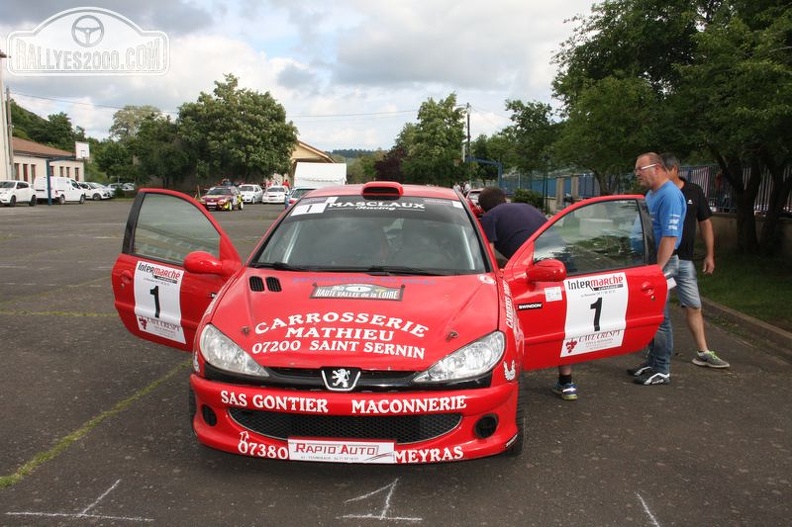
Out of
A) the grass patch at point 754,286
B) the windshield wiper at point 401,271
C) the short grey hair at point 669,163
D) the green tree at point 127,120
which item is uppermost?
the green tree at point 127,120

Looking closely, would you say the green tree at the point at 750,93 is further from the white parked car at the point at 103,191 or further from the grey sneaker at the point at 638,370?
the white parked car at the point at 103,191

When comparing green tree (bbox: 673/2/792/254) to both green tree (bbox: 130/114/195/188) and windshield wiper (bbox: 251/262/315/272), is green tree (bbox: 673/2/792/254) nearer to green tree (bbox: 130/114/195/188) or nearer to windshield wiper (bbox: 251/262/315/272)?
windshield wiper (bbox: 251/262/315/272)

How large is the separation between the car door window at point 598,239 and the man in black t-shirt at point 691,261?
3.08 ft

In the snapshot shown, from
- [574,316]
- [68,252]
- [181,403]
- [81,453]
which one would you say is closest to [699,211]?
[574,316]

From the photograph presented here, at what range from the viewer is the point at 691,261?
5688mm

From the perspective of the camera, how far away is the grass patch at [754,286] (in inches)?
320

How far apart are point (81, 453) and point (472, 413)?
7.42ft

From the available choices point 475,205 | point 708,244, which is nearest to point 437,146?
point 475,205

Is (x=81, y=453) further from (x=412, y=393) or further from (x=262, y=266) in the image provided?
(x=412, y=393)

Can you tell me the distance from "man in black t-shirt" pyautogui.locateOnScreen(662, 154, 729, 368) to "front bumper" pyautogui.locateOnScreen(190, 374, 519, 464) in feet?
10.0

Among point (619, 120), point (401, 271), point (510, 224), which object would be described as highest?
point (619, 120)

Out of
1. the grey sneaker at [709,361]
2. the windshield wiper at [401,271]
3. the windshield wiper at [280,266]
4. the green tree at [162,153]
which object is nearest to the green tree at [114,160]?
the green tree at [162,153]

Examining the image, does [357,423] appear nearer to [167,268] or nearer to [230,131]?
[167,268]

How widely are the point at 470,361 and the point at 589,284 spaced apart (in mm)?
1542
